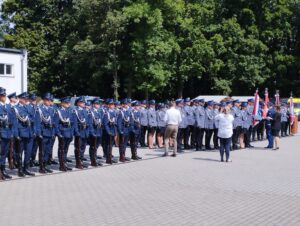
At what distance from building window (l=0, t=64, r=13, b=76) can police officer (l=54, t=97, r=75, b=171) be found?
25.6m

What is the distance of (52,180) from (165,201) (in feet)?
11.5

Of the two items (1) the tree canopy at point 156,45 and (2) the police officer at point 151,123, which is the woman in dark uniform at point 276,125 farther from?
(1) the tree canopy at point 156,45

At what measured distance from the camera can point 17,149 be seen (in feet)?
41.2

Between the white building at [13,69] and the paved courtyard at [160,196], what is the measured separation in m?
25.5

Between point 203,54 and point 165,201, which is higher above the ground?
point 203,54

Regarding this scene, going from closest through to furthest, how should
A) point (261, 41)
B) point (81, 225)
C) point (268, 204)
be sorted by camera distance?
point (81, 225) < point (268, 204) < point (261, 41)

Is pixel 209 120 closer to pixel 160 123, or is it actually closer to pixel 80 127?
pixel 160 123

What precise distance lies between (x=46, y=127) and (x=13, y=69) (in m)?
26.9

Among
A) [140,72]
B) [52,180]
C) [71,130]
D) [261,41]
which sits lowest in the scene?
[52,180]

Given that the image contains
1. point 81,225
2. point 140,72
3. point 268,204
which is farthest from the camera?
point 140,72

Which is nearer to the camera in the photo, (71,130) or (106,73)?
(71,130)

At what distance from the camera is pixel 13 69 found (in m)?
38.9

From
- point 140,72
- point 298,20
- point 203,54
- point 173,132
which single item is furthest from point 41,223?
point 298,20

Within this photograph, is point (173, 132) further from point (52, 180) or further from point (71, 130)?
point (52, 180)
